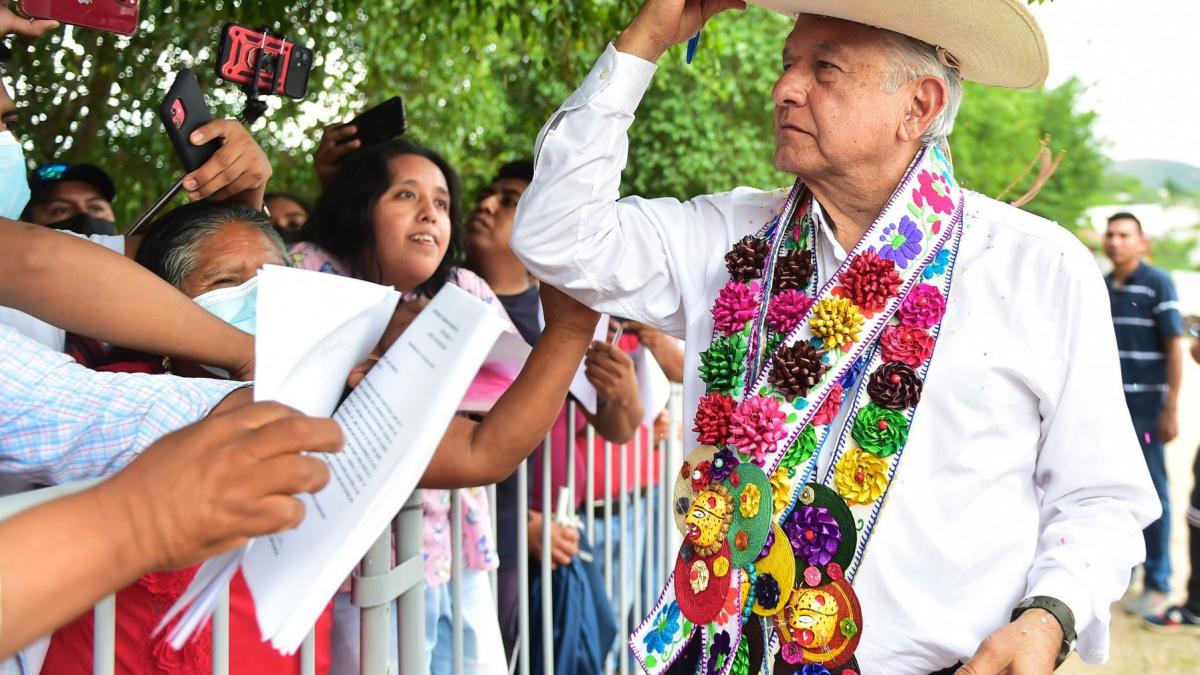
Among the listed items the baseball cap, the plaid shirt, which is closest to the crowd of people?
the plaid shirt

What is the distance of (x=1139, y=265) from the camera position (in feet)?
22.0

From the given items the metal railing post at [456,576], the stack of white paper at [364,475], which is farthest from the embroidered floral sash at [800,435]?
the stack of white paper at [364,475]

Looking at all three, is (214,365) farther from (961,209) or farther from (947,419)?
(961,209)

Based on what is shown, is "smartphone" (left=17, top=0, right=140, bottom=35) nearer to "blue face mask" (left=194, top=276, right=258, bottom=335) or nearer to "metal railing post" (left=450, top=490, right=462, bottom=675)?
"blue face mask" (left=194, top=276, right=258, bottom=335)

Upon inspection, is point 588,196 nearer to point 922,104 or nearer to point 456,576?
point 922,104

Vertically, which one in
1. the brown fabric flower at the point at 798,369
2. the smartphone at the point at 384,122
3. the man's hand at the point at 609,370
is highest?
the smartphone at the point at 384,122

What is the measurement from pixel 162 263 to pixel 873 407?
157 cm

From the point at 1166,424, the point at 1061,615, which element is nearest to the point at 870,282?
the point at 1061,615

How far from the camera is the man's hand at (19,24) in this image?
7.04 feet

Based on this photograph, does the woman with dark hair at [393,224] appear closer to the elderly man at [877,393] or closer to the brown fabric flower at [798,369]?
the elderly man at [877,393]

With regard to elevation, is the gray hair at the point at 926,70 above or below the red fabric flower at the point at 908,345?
above

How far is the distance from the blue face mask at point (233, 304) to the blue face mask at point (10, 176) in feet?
1.25

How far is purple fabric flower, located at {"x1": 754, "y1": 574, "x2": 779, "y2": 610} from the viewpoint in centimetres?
195

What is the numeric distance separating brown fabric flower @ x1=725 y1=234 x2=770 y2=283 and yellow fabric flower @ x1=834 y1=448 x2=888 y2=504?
0.41 meters
